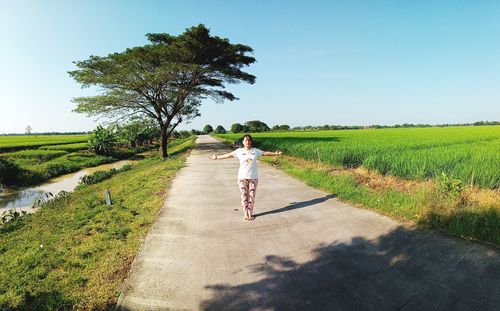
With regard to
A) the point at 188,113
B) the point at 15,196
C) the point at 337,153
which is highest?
the point at 188,113

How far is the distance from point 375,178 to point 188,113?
64.9 feet

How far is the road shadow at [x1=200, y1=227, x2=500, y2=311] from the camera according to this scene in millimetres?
3100

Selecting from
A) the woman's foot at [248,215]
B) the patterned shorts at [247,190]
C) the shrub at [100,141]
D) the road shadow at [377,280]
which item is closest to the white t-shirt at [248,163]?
the patterned shorts at [247,190]

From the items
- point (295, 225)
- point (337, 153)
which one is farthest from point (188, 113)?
point (295, 225)

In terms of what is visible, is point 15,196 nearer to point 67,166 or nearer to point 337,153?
point 67,166

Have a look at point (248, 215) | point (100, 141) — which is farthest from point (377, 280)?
point (100, 141)

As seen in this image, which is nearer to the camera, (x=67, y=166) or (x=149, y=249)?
(x=149, y=249)

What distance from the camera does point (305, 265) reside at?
395 cm

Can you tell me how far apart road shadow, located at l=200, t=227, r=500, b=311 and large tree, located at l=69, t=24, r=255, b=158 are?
15.2m

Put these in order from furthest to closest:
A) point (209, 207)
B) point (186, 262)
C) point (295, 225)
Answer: point (209, 207) → point (295, 225) → point (186, 262)

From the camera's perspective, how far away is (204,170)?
12.4m

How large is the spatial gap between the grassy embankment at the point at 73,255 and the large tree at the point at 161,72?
1155 cm

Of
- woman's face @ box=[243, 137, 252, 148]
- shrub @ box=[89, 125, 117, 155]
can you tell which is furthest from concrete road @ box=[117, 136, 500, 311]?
shrub @ box=[89, 125, 117, 155]

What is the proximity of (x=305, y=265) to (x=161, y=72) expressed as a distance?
1558cm
